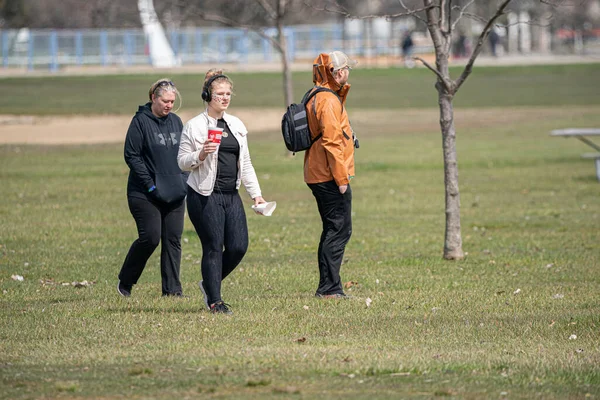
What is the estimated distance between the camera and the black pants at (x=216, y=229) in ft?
24.9

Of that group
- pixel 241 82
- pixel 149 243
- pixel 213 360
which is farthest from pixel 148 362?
pixel 241 82

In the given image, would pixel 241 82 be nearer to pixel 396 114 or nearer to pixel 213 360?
pixel 396 114

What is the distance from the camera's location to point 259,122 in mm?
32688

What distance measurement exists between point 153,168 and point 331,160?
4.96 ft

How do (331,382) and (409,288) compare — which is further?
(409,288)

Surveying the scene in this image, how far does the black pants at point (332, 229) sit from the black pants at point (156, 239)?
124 centimetres

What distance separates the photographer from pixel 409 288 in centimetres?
936

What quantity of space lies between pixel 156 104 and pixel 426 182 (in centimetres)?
1071

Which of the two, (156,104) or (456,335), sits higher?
(156,104)

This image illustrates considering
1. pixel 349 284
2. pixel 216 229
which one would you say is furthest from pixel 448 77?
pixel 216 229

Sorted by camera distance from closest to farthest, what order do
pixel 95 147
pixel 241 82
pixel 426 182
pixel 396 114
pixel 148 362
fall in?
1. pixel 148 362
2. pixel 426 182
3. pixel 95 147
4. pixel 396 114
5. pixel 241 82

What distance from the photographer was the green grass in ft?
126

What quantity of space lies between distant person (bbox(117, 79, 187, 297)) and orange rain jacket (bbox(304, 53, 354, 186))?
45.2 inches

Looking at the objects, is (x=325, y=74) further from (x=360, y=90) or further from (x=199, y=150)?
(x=360, y=90)
